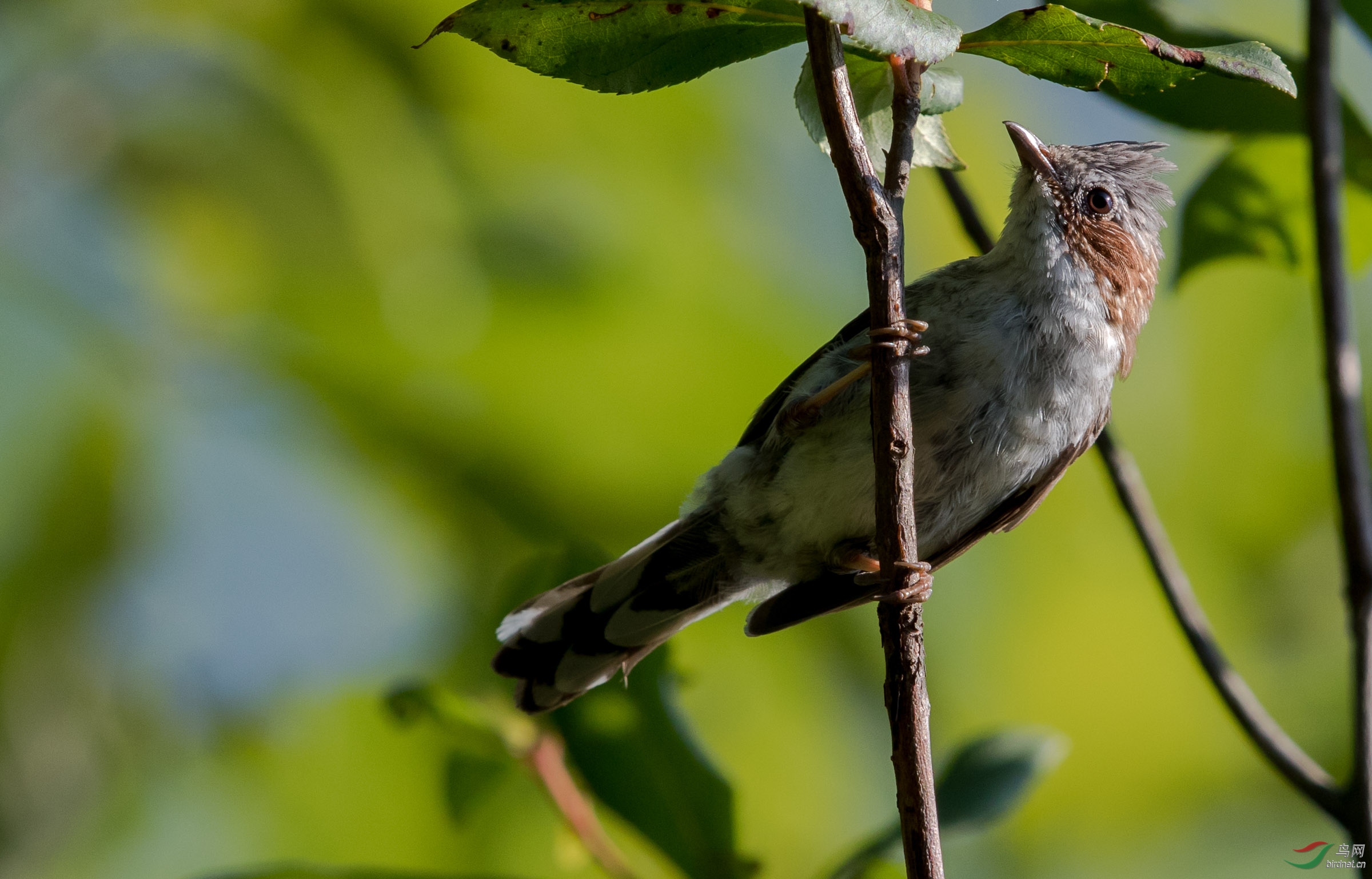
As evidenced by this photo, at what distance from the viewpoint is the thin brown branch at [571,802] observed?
7.55 feet

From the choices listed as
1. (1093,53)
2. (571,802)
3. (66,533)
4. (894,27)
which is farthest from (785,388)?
(66,533)

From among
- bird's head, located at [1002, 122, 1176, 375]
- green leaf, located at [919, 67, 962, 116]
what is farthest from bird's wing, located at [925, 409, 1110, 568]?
green leaf, located at [919, 67, 962, 116]

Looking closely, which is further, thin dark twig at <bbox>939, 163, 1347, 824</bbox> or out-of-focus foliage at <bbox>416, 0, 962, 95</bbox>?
thin dark twig at <bbox>939, 163, 1347, 824</bbox>

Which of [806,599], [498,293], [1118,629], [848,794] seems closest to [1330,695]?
[1118,629]

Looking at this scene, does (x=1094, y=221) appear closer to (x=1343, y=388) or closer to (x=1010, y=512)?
(x=1010, y=512)

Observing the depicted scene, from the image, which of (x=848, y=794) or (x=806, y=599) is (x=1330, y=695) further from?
(x=806, y=599)

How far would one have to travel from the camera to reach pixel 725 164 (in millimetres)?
5473

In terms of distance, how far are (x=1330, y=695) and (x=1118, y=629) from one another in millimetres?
925

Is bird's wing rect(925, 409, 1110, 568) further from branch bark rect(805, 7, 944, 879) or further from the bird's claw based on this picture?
branch bark rect(805, 7, 944, 879)

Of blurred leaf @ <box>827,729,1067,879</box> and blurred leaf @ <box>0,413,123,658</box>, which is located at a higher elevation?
blurred leaf @ <box>0,413,123,658</box>

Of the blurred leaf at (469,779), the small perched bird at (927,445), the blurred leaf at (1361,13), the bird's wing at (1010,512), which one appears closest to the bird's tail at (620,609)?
the small perched bird at (927,445)

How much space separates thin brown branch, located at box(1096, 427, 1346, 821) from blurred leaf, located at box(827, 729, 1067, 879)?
0.35m

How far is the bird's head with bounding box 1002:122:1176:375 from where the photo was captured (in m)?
2.90

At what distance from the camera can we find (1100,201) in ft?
10.2
